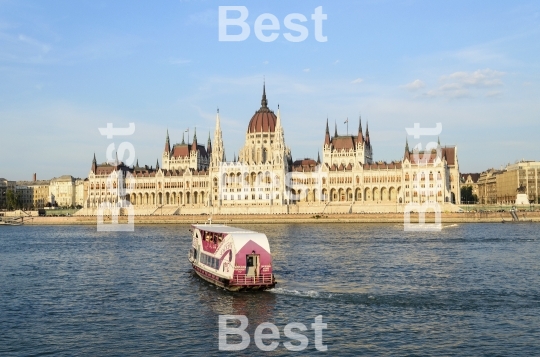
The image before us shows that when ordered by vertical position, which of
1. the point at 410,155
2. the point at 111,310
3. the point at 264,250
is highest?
the point at 410,155

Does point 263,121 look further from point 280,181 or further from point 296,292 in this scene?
point 296,292

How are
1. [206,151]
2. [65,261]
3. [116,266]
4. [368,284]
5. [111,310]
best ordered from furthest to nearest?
[206,151] → [65,261] → [116,266] → [368,284] → [111,310]

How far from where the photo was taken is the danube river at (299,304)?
89.5 ft

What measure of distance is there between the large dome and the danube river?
11066 cm

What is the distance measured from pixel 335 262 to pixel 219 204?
107 m

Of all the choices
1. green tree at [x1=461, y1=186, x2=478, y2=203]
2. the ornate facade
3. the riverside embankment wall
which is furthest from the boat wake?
green tree at [x1=461, y1=186, x2=478, y2=203]

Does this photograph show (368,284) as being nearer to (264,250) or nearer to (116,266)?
(264,250)

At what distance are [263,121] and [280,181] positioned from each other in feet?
67.8

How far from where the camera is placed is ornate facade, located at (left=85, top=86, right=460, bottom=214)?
497ft

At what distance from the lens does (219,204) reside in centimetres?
15988

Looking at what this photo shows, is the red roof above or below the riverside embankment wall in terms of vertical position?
above

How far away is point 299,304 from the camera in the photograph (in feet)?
116

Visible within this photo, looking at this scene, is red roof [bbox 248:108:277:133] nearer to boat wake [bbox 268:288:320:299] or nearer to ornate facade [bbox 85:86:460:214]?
ornate facade [bbox 85:86:460:214]

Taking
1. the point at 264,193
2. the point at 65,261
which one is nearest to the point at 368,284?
the point at 65,261
